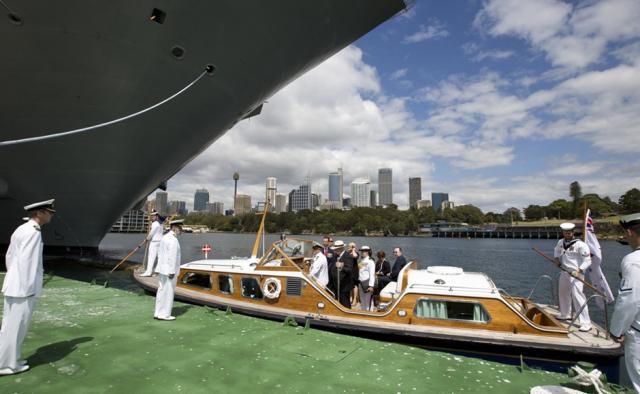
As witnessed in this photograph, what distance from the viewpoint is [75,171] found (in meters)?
12.4

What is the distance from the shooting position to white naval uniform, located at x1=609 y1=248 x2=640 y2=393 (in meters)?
3.02

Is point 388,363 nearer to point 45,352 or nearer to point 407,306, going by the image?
point 407,306

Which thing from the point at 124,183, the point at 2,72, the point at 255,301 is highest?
the point at 2,72

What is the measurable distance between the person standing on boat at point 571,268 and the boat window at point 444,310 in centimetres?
197

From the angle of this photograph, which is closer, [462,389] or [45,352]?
[462,389]

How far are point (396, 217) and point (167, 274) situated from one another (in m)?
135

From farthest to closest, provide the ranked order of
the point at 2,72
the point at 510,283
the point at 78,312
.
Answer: the point at 510,283 → the point at 2,72 → the point at 78,312

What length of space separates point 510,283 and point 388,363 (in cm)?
2365

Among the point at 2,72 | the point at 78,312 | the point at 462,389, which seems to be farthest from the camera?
the point at 2,72

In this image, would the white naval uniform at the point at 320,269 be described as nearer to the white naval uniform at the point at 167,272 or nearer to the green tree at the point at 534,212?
the white naval uniform at the point at 167,272

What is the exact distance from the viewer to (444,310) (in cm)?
683

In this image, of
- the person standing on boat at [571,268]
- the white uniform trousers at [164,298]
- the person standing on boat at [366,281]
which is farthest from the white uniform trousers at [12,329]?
the person standing on boat at [571,268]

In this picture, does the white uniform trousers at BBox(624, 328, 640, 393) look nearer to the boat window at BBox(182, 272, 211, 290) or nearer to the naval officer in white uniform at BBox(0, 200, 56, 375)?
the naval officer in white uniform at BBox(0, 200, 56, 375)

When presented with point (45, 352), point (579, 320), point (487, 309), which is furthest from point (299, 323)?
point (579, 320)
